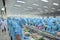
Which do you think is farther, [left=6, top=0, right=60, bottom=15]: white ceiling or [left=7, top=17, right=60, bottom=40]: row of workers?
[left=6, top=0, right=60, bottom=15]: white ceiling

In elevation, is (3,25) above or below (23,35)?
below

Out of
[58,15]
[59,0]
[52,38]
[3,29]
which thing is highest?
[52,38]

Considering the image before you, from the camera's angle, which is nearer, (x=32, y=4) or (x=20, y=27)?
(x=20, y=27)

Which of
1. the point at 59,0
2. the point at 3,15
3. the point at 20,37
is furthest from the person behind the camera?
the point at 3,15

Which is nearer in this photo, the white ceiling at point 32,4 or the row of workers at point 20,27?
the row of workers at point 20,27

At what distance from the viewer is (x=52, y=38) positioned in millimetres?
3887

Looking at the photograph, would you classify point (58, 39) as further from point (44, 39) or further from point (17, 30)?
point (17, 30)

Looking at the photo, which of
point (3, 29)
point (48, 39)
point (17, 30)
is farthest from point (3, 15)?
point (48, 39)

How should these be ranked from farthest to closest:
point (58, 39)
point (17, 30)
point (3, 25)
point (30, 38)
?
point (3, 25), point (17, 30), point (30, 38), point (58, 39)

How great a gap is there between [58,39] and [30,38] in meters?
1.13

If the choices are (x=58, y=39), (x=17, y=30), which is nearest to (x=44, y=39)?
(x=58, y=39)

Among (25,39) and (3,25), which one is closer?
(25,39)

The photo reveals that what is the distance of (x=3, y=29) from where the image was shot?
12453mm

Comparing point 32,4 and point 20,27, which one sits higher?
point 20,27
